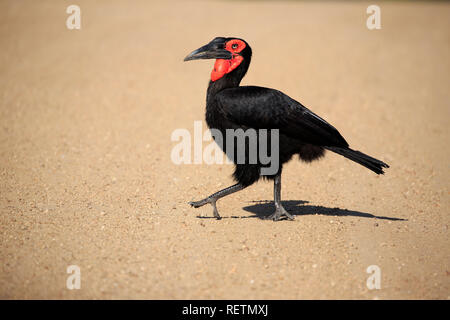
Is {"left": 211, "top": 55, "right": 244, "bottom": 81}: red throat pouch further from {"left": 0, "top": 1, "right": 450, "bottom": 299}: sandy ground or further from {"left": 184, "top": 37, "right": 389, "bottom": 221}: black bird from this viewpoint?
{"left": 0, "top": 1, "right": 450, "bottom": 299}: sandy ground

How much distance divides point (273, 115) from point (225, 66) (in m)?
0.78

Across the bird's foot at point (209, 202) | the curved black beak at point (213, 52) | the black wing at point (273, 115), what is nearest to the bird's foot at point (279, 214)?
the bird's foot at point (209, 202)

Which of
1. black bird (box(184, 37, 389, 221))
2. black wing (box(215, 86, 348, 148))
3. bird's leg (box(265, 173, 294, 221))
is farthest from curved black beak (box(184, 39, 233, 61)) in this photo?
bird's leg (box(265, 173, 294, 221))

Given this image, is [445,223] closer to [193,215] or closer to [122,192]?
[193,215]

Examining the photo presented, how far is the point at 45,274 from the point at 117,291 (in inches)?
27.4

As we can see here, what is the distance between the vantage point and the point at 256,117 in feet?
17.5

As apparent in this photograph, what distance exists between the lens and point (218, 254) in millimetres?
4816

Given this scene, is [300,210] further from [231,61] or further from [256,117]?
[231,61]

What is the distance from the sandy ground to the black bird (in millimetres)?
663

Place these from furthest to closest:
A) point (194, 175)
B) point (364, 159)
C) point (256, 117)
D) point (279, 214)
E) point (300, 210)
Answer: point (194, 175) < point (300, 210) < point (279, 214) < point (364, 159) < point (256, 117)

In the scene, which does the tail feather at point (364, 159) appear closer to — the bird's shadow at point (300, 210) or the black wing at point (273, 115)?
the black wing at point (273, 115)

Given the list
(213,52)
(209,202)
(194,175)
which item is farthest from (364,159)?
(194,175)

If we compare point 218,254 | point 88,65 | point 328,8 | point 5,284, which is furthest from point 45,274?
point 328,8
